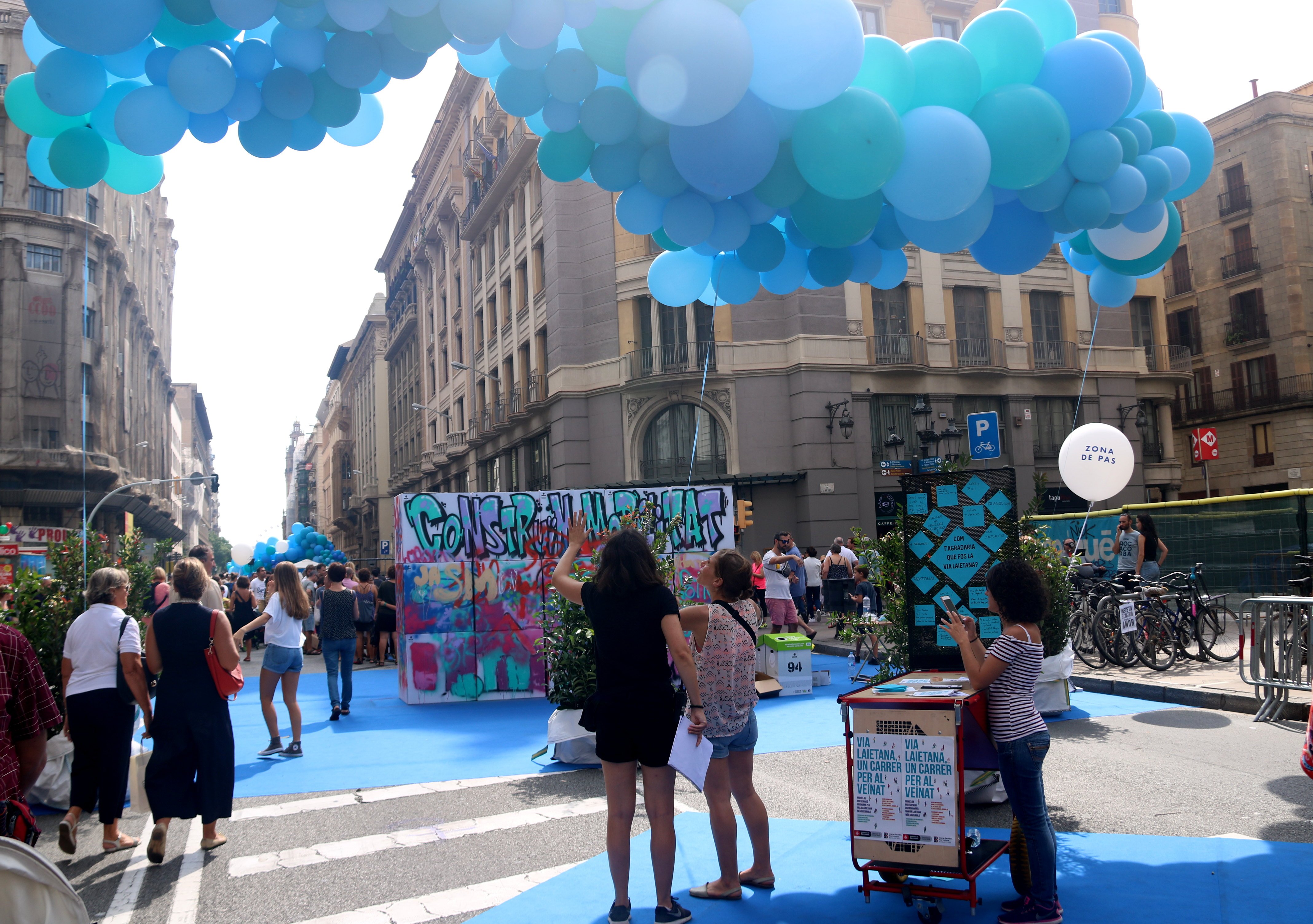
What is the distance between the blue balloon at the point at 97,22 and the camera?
4621 mm

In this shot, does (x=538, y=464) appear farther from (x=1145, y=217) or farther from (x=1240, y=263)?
(x=1240, y=263)

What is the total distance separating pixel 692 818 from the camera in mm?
6605

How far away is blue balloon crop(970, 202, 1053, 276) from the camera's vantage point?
21.8ft

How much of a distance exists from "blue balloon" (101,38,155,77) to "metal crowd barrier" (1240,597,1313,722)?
34.3 ft

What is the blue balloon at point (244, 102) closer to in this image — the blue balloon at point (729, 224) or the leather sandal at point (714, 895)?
the blue balloon at point (729, 224)

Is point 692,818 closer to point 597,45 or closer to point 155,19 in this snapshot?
point 597,45

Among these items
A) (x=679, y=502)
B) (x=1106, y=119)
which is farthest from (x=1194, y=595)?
(x=1106, y=119)

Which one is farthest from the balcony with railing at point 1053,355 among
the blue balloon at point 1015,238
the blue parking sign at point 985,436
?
the blue balloon at point 1015,238

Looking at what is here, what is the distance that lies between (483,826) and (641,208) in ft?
14.9

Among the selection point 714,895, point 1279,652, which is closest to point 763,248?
point 714,895

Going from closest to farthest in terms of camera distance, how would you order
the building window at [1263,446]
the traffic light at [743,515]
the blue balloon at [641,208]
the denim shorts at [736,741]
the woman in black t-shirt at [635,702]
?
the woman in black t-shirt at [635,702]
the denim shorts at [736,741]
the blue balloon at [641,208]
the traffic light at [743,515]
the building window at [1263,446]

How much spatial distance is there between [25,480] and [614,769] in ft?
155

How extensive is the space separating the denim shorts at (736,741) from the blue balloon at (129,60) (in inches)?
205

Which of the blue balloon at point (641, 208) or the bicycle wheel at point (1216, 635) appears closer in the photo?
the blue balloon at point (641, 208)
